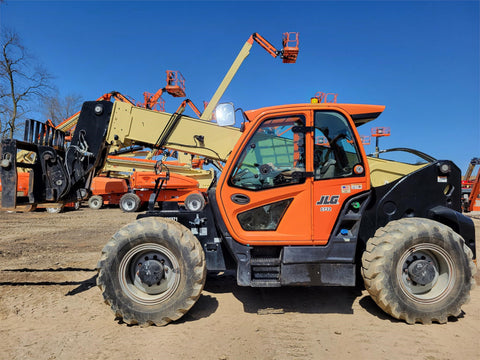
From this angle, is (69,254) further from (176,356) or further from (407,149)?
(407,149)

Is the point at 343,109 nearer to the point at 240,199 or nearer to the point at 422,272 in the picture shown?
the point at 240,199

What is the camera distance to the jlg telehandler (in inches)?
129

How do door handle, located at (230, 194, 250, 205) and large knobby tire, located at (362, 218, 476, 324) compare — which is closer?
large knobby tire, located at (362, 218, 476, 324)

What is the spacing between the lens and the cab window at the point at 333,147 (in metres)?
3.46

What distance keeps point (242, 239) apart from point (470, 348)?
248 centimetres

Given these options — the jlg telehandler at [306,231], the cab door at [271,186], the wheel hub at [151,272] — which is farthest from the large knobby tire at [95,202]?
the cab door at [271,186]

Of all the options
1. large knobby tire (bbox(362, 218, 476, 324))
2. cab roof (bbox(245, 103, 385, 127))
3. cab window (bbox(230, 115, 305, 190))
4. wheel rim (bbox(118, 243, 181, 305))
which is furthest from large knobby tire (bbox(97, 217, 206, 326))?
large knobby tire (bbox(362, 218, 476, 324))

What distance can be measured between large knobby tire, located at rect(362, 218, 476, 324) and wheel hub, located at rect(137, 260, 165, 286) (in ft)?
7.82

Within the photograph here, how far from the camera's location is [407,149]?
4445 millimetres

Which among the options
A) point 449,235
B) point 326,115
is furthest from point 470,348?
point 326,115

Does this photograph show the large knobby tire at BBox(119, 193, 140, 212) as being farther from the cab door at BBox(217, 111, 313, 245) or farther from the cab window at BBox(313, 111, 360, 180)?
the cab window at BBox(313, 111, 360, 180)

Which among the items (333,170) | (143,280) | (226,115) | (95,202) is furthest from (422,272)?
(95,202)

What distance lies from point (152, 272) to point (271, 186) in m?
1.73

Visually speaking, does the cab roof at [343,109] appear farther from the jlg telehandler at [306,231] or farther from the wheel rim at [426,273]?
the wheel rim at [426,273]
